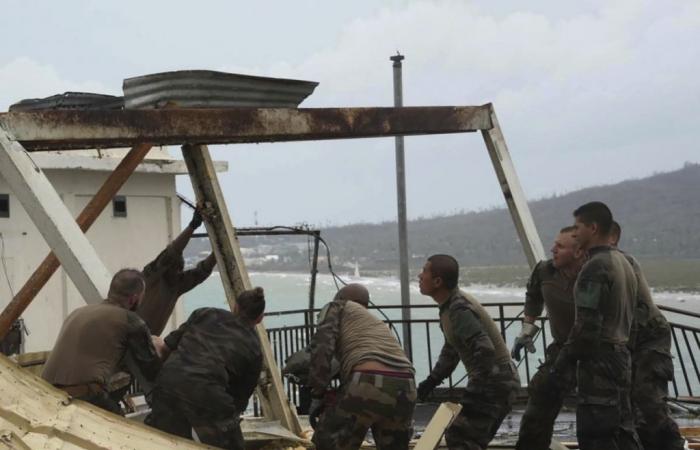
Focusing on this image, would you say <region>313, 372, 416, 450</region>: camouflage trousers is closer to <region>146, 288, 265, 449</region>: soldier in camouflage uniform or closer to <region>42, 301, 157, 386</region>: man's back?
<region>146, 288, 265, 449</region>: soldier in camouflage uniform

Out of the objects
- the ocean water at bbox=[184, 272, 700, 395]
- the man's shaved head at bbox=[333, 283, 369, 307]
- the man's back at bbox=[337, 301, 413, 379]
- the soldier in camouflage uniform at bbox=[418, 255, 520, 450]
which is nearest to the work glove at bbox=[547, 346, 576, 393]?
the soldier in camouflage uniform at bbox=[418, 255, 520, 450]

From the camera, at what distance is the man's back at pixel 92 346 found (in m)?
5.26

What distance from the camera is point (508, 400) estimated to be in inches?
241

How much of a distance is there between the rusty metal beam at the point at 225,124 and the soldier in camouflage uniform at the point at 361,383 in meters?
1.52

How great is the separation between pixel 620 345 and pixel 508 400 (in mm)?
832

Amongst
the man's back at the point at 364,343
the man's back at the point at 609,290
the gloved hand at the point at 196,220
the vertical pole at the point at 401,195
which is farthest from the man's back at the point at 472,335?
the vertical pole at the point at 401,195

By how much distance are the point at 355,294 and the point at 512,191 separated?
2167 mm

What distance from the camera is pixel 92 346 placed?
17.3 ft

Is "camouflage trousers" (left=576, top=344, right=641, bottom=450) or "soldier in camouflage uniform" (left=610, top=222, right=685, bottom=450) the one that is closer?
"camouflage trousers" (left=576, top=344, right=641, bottom=450)

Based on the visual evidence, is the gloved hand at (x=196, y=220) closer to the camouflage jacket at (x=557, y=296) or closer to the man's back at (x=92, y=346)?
the man's back at (x=92, y=346)

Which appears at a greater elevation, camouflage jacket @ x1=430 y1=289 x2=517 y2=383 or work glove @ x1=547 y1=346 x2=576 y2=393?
camouflage jacket @ x1=430 y1=289 x2=517 y2=383

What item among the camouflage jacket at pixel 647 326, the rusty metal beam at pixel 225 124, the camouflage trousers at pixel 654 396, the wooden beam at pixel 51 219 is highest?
the rusty metal beam at pixel 225 124

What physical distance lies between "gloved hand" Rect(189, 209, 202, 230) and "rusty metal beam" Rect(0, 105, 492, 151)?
704 mm

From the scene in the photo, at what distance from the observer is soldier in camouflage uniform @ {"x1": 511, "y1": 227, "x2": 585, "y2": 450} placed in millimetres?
6320
